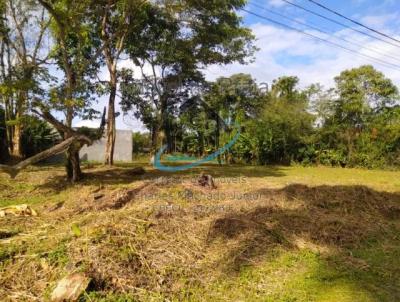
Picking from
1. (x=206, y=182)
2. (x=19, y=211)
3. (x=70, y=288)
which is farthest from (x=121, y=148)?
(x=70, y=288)

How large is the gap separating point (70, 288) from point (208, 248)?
4.49ft

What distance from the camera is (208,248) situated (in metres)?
3.39

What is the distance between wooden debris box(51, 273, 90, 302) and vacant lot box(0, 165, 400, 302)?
6 cm

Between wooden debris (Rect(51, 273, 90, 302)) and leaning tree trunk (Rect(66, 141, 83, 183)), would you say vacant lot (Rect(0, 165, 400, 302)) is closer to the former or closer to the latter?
wooden debris (Rect(51, 273, 90, 302))

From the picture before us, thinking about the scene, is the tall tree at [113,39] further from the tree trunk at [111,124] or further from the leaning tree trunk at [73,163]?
the leaning tree trunk at [73,163]

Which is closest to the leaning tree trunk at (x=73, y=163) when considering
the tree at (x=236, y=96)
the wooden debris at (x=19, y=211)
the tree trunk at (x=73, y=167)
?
the tree trunk at (x=73, y=167)

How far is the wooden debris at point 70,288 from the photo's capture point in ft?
7.93

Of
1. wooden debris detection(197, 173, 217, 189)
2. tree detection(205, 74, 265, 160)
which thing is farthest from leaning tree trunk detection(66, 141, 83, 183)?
tree detection(205, 74, 265, 160)

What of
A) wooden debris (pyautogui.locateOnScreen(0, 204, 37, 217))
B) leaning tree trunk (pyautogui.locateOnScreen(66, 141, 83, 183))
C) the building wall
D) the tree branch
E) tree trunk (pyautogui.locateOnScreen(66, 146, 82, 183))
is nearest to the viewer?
wooden debris (pyautogui.locateOnScreen(0, 204, 37, 217))

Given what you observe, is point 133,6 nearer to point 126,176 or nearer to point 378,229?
point 126,176

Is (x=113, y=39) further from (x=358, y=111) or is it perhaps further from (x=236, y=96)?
(x=358, y=111)

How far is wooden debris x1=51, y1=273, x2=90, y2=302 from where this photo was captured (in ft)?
7.93

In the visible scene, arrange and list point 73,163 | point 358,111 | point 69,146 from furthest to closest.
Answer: point 358,111, point 73,163, point 69,146

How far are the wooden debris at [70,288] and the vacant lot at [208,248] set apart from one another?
0.06m
